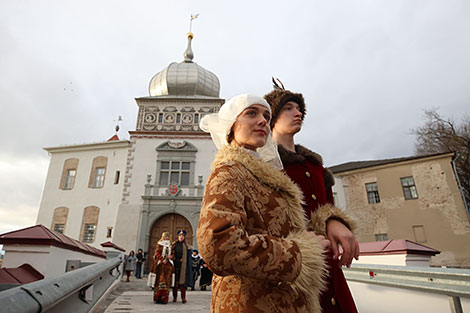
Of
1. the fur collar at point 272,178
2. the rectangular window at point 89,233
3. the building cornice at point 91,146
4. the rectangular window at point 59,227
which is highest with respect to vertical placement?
the building cornice at point 91,146

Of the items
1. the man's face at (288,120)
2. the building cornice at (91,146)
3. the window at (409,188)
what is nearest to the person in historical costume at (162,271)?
the man's face at (288,120)

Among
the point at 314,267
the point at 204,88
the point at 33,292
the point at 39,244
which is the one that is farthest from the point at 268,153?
the point at 204,88

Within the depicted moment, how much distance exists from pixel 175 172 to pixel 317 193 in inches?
688

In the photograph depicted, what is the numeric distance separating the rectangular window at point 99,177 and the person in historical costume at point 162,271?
571 inches

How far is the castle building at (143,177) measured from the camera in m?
17.4

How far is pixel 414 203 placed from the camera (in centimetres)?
1770

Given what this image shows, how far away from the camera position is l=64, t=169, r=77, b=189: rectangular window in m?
20.2

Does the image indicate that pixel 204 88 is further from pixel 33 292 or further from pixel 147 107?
pixel 33 292

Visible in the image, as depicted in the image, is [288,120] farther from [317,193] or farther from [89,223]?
[89,223]

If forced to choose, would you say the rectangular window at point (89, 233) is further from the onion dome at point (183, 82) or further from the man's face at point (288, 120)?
the man's face at point (288, 120)

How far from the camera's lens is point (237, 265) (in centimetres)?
101

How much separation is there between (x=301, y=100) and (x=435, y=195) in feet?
63.7

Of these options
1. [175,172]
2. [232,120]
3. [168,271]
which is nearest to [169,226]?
[175,172]

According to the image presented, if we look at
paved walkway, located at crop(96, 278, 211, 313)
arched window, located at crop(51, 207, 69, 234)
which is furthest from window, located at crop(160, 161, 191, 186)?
paved walkway, located at crop(96, 278, 211, 313)
